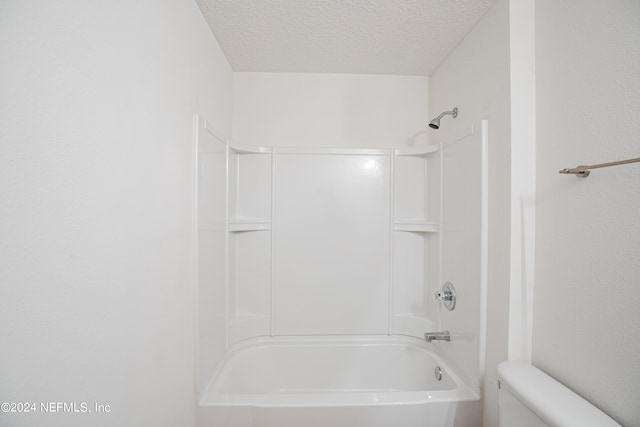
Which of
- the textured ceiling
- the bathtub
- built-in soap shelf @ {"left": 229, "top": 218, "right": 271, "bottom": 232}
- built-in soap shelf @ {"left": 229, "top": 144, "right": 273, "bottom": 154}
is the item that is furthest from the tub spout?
the textured ceiling

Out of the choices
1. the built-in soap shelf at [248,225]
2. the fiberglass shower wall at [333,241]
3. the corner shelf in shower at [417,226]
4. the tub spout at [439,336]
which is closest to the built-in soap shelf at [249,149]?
the fiberglass shower wall at [333,241]

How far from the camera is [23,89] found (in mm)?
463

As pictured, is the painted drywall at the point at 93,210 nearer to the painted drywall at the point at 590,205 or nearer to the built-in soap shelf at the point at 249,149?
the built-in soap shelf at the point at 249,149

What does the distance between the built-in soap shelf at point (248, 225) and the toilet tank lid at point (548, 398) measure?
142 cm

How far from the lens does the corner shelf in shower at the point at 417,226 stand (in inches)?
65.4

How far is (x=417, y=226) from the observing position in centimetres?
172

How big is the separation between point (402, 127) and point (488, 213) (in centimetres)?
94

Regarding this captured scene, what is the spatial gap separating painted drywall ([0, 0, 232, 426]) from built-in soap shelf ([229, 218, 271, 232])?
58cm

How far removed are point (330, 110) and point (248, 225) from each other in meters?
1.00

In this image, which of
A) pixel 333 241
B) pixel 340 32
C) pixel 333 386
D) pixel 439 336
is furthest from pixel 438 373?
pixel 340 32

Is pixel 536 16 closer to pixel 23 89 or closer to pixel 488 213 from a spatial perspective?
pixel 488 213

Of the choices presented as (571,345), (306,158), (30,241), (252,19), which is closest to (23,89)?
(30,241)

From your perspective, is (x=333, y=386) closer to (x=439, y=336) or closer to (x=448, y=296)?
(x=439, y=336)

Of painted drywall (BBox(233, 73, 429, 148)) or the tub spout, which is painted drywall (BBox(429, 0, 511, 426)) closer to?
the tub spout
